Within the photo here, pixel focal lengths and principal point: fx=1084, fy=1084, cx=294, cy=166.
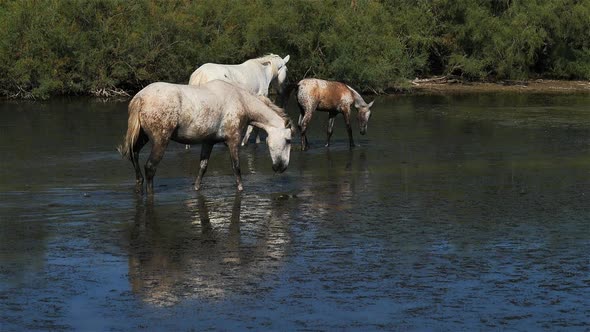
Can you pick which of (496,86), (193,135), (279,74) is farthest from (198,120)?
(496,86)

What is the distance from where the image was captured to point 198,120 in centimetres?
1395

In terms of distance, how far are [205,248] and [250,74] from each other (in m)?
10.6

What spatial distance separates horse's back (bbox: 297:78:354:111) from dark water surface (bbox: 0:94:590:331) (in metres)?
0.81

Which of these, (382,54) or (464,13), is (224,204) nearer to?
(382,54)

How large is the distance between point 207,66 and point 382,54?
13652mm

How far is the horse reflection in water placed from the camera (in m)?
9.27

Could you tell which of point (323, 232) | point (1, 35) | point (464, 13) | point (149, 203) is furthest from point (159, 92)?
point (464, 13)

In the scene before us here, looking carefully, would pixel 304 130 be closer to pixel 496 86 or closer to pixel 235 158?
pixel 235 158

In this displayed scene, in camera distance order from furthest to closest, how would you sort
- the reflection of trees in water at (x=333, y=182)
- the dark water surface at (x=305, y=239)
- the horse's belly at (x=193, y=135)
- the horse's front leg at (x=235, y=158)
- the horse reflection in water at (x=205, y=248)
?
the horse's front leg at (x=235, y=158) < the horse's belly at (x=193, y=135) < the reflection of trees in water at (x=333, y=182) < the horse reflection in water at (x=205, y=248) < the dark water surface at (x=305, y=239)

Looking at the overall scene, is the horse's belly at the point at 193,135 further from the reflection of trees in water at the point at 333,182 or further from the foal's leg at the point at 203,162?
the reflection of trees in water at the point at 333,182

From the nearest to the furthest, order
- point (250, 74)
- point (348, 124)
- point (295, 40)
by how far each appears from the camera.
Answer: point (348, 124), point (250, 74), point (295, 40)

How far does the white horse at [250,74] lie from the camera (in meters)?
19.8

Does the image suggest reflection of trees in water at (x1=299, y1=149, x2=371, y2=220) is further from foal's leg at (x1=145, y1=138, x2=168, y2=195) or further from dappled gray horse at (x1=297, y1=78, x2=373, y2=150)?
foal's leg at (x1=145, y1=138, x2=168, y2=195)

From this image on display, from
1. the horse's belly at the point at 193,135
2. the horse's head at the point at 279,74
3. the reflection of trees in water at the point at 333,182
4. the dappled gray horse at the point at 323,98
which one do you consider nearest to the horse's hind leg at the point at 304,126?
the dappled gray horse at the point at 323,98
